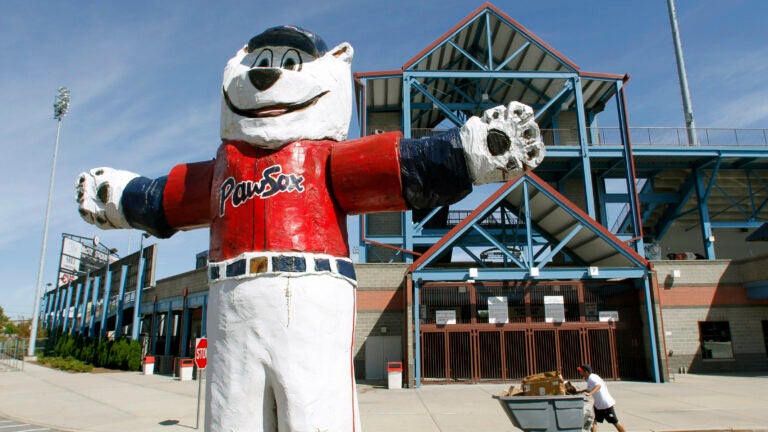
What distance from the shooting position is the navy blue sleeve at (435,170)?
2812 mm

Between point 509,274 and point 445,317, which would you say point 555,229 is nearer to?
point 509,274

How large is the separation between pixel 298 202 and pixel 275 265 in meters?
0.38

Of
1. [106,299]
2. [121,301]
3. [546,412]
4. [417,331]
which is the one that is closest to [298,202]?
[546,412]

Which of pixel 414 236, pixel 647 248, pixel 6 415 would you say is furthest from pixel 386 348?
pixel 647 248

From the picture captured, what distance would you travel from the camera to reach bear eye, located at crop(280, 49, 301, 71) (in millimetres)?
3090

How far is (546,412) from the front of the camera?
18.9ft

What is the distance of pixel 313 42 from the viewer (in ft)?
10.4

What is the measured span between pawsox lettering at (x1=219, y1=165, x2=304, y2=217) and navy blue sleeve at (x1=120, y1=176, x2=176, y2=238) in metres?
0.82

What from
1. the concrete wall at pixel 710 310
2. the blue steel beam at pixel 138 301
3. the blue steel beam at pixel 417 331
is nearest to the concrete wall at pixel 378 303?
the blue steel beam at pixel 417 331

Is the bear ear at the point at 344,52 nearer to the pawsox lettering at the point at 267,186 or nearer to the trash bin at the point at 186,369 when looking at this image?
the pawsox lettering at the point at 267,186

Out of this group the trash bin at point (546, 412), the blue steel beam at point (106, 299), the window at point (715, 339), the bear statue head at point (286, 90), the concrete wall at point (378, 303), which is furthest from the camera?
the blue steel beam at point (106, 299)

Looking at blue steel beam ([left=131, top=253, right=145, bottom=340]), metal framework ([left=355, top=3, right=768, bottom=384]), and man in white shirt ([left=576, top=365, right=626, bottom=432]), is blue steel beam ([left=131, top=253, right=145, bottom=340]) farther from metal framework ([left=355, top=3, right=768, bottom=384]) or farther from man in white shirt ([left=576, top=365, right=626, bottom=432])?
man in white shirt ([left=576, top=365, right=626, bottom=432])

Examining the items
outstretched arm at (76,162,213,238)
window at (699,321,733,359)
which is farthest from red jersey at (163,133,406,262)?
window at (699,321,733,359)

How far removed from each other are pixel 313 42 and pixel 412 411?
8033 millimetres
